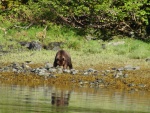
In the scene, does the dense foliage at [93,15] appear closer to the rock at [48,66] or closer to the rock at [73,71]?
the rock at [48,66]

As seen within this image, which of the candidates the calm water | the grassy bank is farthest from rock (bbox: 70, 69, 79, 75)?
the calm water

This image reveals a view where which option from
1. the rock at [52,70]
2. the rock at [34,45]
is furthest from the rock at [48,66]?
the rock at [34,45]

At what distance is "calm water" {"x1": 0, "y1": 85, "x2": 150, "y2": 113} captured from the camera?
12.1 m

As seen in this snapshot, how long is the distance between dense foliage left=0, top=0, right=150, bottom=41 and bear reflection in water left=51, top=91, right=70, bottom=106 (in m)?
15.8

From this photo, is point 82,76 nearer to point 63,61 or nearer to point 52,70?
point 52,70

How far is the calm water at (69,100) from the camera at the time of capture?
1209 cm

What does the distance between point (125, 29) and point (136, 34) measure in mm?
752

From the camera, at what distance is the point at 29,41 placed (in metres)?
30.6

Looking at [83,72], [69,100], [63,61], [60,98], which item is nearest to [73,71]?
[83,72]

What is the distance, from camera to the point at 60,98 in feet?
47.4

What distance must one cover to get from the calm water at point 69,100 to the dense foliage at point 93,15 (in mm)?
14173

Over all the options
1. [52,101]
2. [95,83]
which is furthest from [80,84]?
[52,101]

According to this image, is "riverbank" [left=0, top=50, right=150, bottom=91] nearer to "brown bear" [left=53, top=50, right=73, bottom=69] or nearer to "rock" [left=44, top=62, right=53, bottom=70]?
"rock" [left=44, top=62, right=53, bottom=70]

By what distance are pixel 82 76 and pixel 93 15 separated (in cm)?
1283
